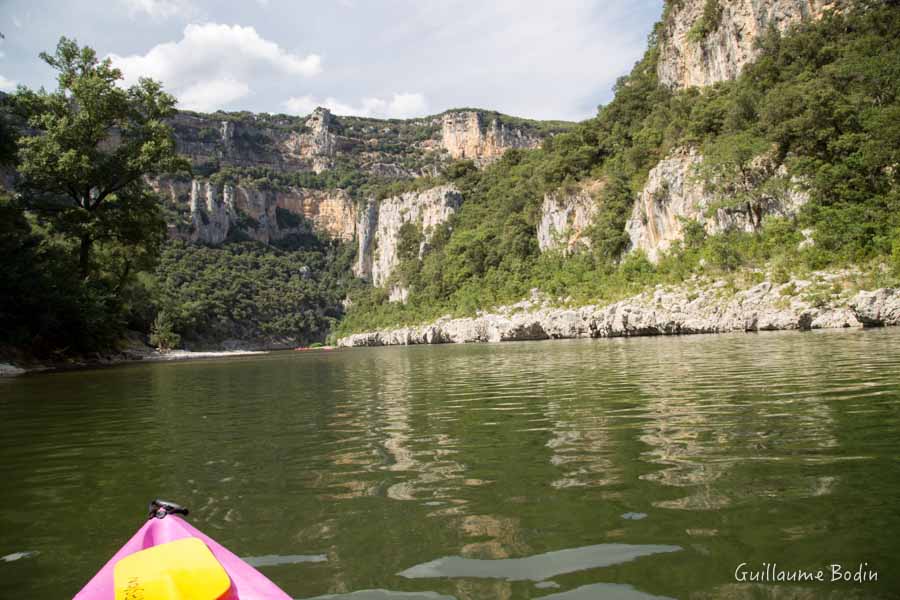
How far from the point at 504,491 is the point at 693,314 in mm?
35552

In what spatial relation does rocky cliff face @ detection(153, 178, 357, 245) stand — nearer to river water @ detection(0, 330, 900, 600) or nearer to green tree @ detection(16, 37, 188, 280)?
green tree @ detection(16, 37, 188, 280)

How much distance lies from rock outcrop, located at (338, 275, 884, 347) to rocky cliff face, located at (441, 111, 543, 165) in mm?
93233

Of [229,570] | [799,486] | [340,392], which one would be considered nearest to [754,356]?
[340,392]

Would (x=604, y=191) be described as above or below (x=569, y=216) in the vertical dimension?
above

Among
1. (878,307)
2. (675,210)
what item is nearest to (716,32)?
(675,210)

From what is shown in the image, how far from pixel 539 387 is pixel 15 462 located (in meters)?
8.33

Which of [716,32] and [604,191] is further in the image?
[604,191]

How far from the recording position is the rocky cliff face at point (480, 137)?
144 metres

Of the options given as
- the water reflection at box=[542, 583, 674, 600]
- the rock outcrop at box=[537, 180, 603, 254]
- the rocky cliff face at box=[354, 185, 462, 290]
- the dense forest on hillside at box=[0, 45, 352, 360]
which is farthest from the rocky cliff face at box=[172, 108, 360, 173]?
the water reflection at box=[542, 583, 674, 600]

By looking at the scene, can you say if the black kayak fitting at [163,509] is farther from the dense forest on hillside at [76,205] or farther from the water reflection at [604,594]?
the dense forest on hillside at [76,205]

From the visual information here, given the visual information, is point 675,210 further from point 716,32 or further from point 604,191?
point 716,32

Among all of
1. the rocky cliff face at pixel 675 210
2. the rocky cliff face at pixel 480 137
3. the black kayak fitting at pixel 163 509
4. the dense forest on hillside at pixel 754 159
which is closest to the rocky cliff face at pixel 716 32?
the dense forest on hillside at pixel 754 159

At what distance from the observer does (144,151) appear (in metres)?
28.9

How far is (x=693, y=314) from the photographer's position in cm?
3600
